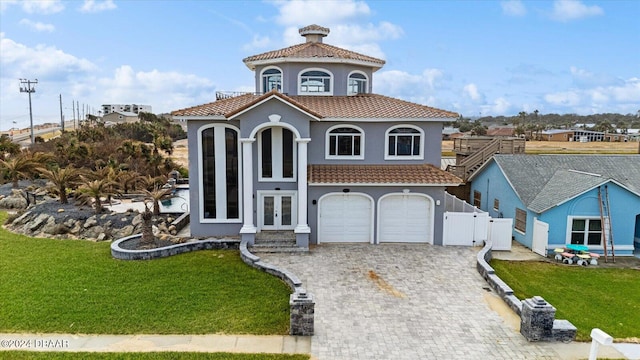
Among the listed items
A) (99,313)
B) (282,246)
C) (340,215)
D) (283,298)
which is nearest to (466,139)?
(340,215)

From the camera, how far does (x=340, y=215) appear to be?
747 inches

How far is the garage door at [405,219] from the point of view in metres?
18.9

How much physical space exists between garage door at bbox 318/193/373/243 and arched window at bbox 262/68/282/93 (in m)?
6.79

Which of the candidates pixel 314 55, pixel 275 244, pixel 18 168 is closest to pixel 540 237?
pixel 275 244

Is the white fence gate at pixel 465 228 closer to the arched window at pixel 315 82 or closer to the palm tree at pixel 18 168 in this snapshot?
the arched window at pixel 315 82

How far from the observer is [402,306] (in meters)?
12.6

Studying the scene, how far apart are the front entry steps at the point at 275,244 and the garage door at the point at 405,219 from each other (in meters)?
3.81

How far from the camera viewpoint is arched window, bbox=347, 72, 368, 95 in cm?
2202

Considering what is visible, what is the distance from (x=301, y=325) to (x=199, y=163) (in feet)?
34.6

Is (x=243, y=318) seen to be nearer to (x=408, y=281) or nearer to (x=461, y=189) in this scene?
(x=408, y=281)

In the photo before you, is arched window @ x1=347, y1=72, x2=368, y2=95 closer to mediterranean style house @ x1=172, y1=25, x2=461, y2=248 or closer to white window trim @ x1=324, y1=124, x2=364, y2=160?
mediterranean style house @ x1=172, y1=25, x2=461, y2=248

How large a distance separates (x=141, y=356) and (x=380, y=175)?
11.9 m

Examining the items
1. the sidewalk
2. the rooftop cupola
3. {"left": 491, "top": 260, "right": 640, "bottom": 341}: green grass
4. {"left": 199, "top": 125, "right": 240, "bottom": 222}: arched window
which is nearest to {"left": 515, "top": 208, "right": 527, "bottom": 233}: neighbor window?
{"left": 491, "top": 260, "right": 640, "bottom": 341}: green grass

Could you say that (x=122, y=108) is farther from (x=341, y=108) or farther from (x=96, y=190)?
(x=341, y=108)
